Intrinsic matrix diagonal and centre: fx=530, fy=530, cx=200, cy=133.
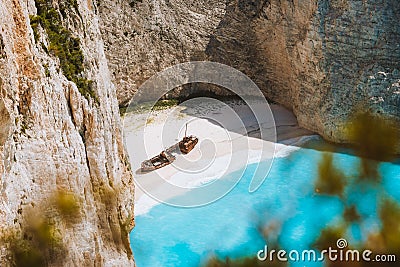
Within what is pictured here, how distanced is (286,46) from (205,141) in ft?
16.0

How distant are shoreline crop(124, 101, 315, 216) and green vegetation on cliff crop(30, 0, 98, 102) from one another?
5.72 metres

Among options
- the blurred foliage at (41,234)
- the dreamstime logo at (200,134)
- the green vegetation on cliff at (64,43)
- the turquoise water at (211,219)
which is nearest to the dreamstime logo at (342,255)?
the blurred foliage at (41,234)

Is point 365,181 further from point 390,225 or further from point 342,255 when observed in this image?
point 342,255

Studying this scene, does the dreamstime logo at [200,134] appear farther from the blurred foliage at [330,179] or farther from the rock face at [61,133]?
the blurred foliage at [330,179]

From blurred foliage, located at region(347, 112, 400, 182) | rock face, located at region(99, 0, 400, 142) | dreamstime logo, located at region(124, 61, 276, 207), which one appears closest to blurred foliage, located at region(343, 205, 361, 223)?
blurred foliage, located at region(347, 112, 400, 182)

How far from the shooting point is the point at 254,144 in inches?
755

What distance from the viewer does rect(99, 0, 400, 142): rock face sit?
709 inches

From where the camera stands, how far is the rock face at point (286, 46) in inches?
709

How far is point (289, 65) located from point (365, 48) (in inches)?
127

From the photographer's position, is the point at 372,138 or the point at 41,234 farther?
the point at 41,234

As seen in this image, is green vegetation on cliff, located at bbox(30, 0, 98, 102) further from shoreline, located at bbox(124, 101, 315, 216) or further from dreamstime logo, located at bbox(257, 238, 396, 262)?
dreamstime logo, located at bbox(257, 238, 396, 262)

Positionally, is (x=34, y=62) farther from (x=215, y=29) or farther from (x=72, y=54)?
(x=215, y=29)

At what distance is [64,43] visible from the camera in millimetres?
10180

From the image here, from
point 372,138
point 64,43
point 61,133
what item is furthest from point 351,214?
point 64,43
